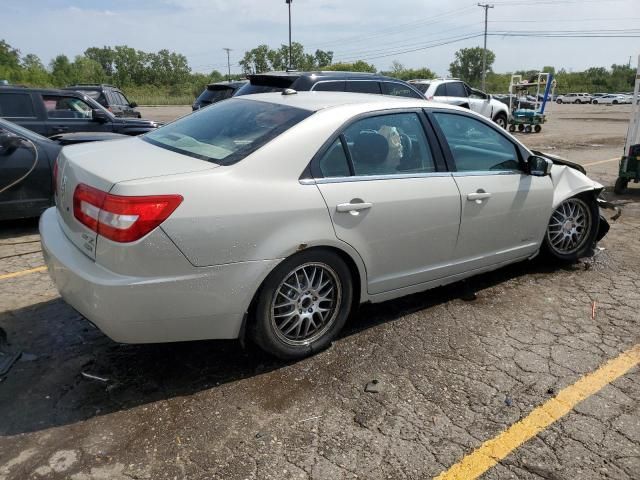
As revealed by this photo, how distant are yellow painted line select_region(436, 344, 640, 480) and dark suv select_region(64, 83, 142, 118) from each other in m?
14.5

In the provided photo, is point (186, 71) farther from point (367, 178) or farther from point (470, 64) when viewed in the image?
point (367, 178)

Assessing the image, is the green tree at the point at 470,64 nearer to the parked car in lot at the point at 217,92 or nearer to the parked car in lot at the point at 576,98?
the parked car in lot at the point at 576,98

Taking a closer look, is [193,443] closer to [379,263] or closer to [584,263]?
[379,263]

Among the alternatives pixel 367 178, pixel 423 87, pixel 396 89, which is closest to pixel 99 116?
pixel 396 89

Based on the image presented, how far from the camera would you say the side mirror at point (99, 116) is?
29.6 ft

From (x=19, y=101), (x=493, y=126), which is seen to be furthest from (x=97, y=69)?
(x=493, y=126)

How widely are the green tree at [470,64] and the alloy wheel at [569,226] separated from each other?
133 m

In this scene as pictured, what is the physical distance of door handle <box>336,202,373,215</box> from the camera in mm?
3191

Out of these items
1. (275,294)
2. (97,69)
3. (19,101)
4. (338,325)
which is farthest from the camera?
(97,69)

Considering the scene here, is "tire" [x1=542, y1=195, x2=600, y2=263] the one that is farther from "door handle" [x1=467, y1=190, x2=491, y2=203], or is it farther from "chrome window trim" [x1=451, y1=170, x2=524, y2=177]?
"door handle" [x1=467, y1=190, x2=491, y2=203]

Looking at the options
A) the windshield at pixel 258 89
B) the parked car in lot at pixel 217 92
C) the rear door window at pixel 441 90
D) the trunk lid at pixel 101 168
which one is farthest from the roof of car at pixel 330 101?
the rear door window at pixel 441 90

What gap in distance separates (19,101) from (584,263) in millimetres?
8280

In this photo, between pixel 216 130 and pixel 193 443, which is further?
pixel 216 130

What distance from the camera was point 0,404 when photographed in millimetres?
2869
